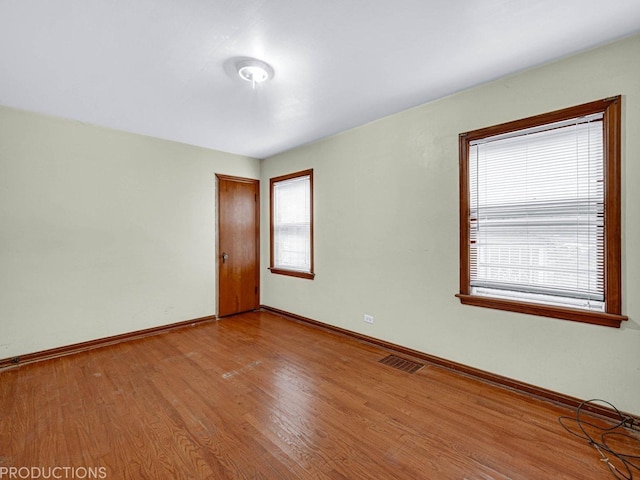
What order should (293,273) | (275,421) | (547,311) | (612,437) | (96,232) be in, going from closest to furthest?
(612,437)
(275,421)
(547,311)
(96,232)
(293,273)

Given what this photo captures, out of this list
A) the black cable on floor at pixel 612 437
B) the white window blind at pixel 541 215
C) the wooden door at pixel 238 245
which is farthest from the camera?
the wooden door at pixel 238 245

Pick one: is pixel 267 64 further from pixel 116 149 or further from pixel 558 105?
pixel 116 149

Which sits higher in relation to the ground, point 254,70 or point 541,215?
point 254,70

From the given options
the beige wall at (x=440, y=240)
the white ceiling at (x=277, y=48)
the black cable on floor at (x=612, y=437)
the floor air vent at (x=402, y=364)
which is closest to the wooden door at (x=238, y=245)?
the beige wall at (x=440, y=240)

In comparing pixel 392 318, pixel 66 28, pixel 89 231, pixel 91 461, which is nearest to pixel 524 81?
pixel 392 318

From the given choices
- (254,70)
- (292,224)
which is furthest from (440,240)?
(292,224)

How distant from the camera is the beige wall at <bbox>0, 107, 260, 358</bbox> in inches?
121

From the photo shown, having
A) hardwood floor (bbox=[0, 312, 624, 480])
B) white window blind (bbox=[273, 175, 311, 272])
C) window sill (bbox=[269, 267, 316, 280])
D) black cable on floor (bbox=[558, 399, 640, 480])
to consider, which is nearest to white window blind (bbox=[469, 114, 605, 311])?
black cable on floor (bbox=[558, 399, 640, 480])

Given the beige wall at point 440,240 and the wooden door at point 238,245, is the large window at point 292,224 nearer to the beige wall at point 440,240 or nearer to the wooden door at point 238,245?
the beige wall at point 440,240

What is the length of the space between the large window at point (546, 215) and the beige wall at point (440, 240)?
84 mm

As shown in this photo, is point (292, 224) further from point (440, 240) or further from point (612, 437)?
point (612, 437)

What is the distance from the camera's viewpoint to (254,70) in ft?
7.66

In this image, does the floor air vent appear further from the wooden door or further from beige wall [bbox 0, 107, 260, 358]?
beige wall [bbox 0, 107, 260, 358]

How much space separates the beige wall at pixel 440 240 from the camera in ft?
6.73
